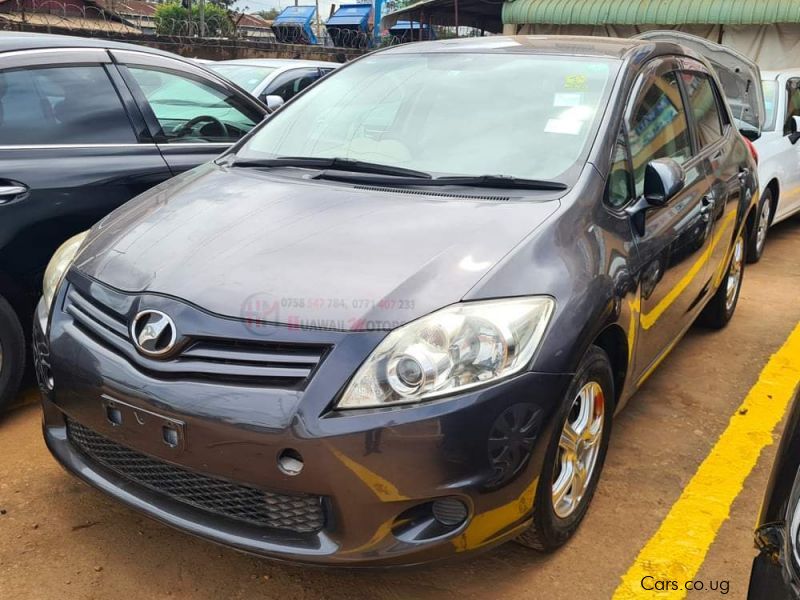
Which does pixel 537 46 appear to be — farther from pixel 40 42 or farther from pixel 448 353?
pixel 40 42

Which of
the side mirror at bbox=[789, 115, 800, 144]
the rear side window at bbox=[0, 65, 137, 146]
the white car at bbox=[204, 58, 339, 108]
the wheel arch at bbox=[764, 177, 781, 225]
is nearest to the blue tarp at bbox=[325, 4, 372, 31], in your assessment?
the white car at bbox=[204, 58, 339, 108]

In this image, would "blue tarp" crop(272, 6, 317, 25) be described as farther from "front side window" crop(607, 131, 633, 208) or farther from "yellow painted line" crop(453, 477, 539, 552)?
"yellow painted line" crop(453, 477, 539, 552)

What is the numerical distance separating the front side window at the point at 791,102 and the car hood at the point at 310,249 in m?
5.06

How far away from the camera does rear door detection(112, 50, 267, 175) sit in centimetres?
379

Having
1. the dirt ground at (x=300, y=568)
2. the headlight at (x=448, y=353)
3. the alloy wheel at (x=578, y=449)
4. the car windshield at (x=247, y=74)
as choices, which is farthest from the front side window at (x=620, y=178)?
the car windshield at (x=247, y=74)

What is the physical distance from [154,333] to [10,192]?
1505 mm

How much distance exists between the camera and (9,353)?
3107mm

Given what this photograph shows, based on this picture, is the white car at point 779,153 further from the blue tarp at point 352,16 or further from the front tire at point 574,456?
the blue tarp at point 352,16

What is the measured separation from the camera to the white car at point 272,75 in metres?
7.70

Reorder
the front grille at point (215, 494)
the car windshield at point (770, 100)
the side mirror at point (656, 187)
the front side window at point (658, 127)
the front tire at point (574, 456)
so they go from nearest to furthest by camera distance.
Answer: the front grille at point (215, 494), the front tire at point (574, 456), the side mirror at point (656, 187), the front side window at point (658, 127), the car windshield at point (770, 100)

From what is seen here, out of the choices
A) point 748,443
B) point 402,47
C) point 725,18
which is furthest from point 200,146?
point 725,18

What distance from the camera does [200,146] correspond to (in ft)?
13.1

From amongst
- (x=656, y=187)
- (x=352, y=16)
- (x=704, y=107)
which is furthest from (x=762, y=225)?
(x=352, y=16)

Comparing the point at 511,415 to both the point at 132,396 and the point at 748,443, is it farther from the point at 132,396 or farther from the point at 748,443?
the point at 748,443
